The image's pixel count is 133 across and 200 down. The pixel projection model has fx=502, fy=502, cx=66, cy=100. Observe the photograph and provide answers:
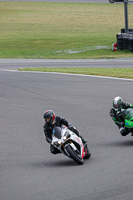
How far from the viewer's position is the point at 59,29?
54969mm

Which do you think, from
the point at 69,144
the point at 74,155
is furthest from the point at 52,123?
the point at 74,155

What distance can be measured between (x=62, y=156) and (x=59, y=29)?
4469cm

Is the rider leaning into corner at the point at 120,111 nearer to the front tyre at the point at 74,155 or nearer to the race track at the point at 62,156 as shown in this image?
the race track at the point at 62,156

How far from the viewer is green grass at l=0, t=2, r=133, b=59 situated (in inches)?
1548

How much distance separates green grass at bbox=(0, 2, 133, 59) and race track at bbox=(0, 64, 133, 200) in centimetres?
1456

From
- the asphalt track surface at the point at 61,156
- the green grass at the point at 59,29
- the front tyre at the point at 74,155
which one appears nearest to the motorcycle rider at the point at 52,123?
the asphalt track surface at the point at 61,156

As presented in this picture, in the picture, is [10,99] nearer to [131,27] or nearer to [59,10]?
[131,27]

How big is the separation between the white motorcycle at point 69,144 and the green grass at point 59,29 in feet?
82.3

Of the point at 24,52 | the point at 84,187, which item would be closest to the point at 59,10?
the point at 24,52

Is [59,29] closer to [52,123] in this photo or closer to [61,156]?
[61,156]

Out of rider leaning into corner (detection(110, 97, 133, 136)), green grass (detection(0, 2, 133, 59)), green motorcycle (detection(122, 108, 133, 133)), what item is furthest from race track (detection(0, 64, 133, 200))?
green grass (detection(0, 2, 133, 59))

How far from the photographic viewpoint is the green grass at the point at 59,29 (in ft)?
129

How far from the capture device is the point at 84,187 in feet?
26.4

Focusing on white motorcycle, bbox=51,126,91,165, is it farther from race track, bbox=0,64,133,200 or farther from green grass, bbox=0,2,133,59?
green grass, bbox=0,2,133,59
